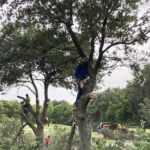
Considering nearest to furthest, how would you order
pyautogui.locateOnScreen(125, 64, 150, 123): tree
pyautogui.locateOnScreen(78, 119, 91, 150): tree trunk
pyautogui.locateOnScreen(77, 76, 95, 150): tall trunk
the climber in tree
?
pyautogui.locateOnScreen(77, 76, 95, 150): tall trunk → pyautogui.locateOnScreen(78, 119, 91, 150): tree trunk → the climber in tree → pyautogui.locateOnScreen(125, 64, 150, 123): tree

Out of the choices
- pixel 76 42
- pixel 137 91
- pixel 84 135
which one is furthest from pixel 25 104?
pixel 137 91

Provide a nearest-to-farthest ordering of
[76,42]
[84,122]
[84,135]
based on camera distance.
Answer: [84,122] < [84,135] < [76,42]

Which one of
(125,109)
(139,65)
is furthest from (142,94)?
(139,65)

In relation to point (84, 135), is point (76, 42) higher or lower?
higher

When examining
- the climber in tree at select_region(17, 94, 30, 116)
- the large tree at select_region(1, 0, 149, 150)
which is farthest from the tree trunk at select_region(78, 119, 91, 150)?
the climber in tree at select_region(17, 94, 30, 116)

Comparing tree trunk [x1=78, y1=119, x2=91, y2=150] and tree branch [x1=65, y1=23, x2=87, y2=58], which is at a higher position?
tree branch [x1=65, y1=23, x2=87, y2=58]

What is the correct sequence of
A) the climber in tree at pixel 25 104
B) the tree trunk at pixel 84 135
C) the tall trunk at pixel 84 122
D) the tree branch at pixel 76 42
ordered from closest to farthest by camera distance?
1. the tall trunk at pixel 84 122
2. the tree trunk at pixel 84 135
3. the tree branch at pixel 76 42
4. the climber in tree at pixel 25 104

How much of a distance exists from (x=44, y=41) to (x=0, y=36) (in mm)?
6368

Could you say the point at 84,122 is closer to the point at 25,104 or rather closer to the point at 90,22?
the point at 90,22

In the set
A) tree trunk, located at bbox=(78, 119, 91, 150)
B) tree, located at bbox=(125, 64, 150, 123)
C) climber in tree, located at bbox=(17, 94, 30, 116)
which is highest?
tree, located at bbox=(125, 64, 150, 123)

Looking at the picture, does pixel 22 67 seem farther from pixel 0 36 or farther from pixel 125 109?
pixel 125 109

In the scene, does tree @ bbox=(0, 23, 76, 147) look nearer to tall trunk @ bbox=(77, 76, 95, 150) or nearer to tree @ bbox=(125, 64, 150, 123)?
tall trunk @ bbox=(77, 76, 95, 150)

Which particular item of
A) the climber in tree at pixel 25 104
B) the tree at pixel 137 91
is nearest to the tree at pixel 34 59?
the climber in tree at pixel 25 104

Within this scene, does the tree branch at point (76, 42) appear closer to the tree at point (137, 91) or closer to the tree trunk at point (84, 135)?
the tree trunk at point (84, 135)
